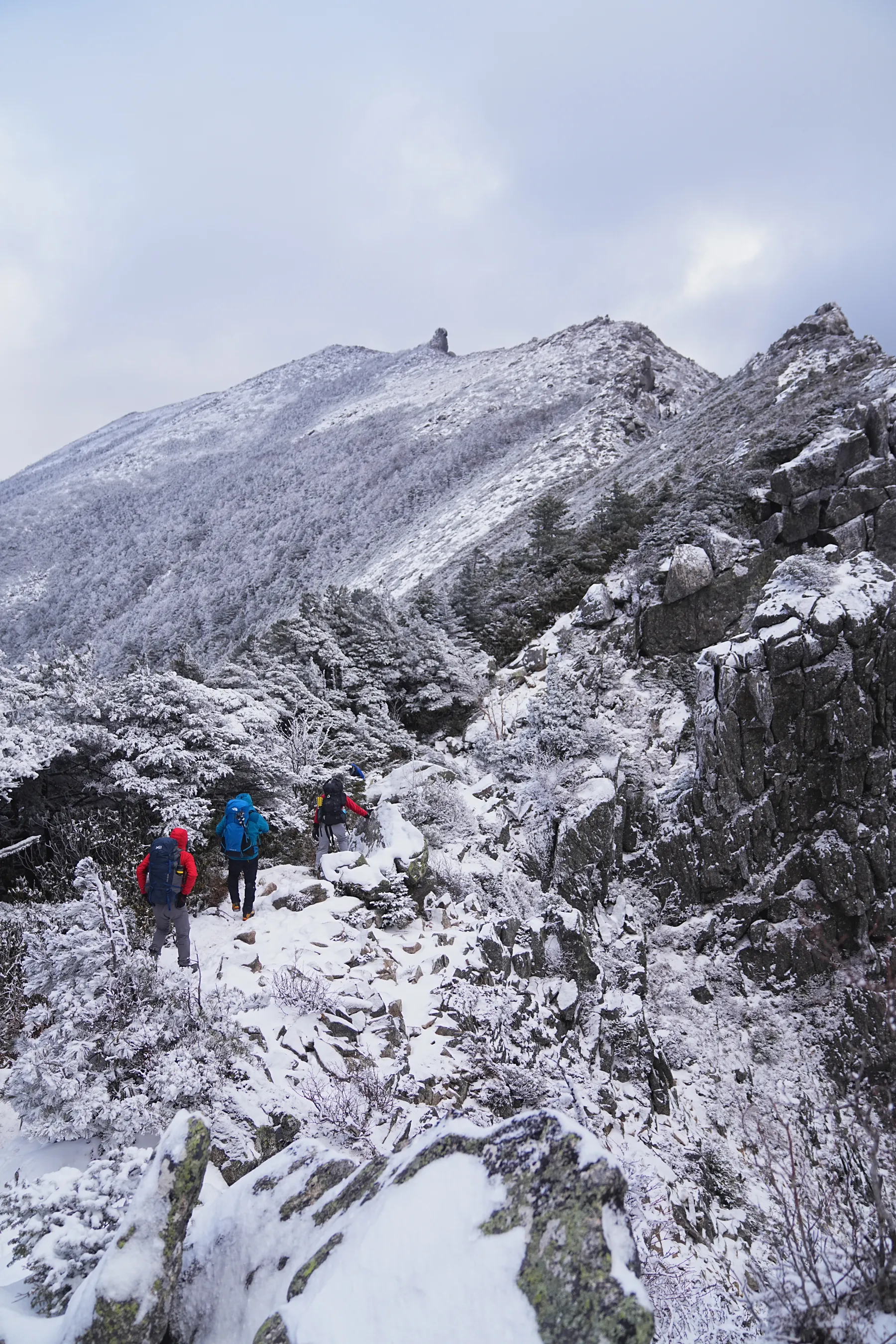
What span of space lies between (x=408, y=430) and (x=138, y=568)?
22.2 m

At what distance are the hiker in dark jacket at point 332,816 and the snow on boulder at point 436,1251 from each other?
16.9 ft

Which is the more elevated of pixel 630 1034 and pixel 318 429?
pixel 318 429

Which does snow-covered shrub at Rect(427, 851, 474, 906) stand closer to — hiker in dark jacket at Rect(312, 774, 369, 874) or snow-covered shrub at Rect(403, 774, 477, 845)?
snow-covered shrub at Rect(403, 774, 477, 845)

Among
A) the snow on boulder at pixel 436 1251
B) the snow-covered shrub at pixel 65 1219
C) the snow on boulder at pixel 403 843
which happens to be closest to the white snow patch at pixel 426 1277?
the snow on boulder at pixel 436 1251

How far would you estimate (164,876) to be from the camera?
5.65 metres

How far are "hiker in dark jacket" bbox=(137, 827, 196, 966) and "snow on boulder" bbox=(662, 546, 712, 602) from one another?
1085 centimetres

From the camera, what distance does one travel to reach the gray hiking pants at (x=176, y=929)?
5.75 meters

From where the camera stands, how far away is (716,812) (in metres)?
10.1

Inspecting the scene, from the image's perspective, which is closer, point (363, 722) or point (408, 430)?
point (363, 722)

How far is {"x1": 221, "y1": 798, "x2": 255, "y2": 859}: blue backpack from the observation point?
687cm

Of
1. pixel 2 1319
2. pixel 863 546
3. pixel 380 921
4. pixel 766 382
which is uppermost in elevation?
pixel 766 382

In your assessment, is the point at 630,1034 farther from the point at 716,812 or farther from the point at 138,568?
the point at 138,568

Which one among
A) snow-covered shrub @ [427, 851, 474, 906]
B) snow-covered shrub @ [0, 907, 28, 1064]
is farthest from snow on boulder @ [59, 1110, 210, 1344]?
snow-covered shrub @ [427, 851, 474, 906]

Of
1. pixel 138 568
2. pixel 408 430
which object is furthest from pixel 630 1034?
pixel 408 430
